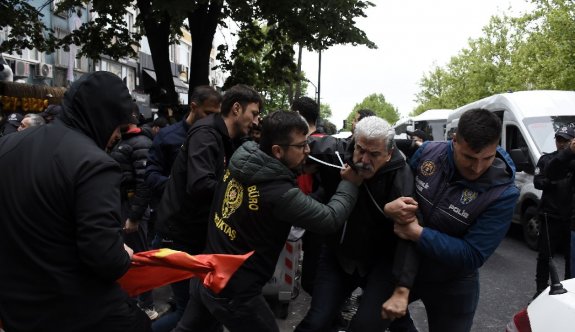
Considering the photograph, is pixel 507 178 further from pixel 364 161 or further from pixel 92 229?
pixel 92 229

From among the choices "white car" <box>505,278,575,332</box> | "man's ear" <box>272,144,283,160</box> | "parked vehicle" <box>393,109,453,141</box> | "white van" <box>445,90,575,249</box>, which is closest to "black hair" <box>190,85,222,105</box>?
"man's ear" <box>272,144,283,160</box>

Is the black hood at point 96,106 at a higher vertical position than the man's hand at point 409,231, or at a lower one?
higher

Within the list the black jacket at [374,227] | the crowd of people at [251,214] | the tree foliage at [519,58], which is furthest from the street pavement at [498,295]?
the tree foliage at [519,58]

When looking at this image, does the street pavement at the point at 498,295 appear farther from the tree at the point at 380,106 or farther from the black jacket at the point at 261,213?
the tree at the point at 380,106

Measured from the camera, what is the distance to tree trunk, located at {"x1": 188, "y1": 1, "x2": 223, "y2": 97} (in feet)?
42.1

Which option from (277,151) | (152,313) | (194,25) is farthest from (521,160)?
(194,25)

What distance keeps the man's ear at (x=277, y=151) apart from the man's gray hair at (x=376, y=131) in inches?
16.3

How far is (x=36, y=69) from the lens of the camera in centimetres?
2258

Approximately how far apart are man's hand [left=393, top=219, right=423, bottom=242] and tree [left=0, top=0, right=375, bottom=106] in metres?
7.58

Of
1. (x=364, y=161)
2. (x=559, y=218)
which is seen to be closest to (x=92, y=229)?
(x=364, y=161)

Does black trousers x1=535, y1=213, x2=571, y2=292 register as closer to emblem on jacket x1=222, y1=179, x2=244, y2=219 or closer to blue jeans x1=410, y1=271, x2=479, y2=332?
blue jeans x1=410, y1=271, x2=479, y2=332

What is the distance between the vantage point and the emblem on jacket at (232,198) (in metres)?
2.73

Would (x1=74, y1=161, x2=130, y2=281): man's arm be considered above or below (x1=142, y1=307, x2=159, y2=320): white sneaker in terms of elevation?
above

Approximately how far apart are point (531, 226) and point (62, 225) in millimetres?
8006
